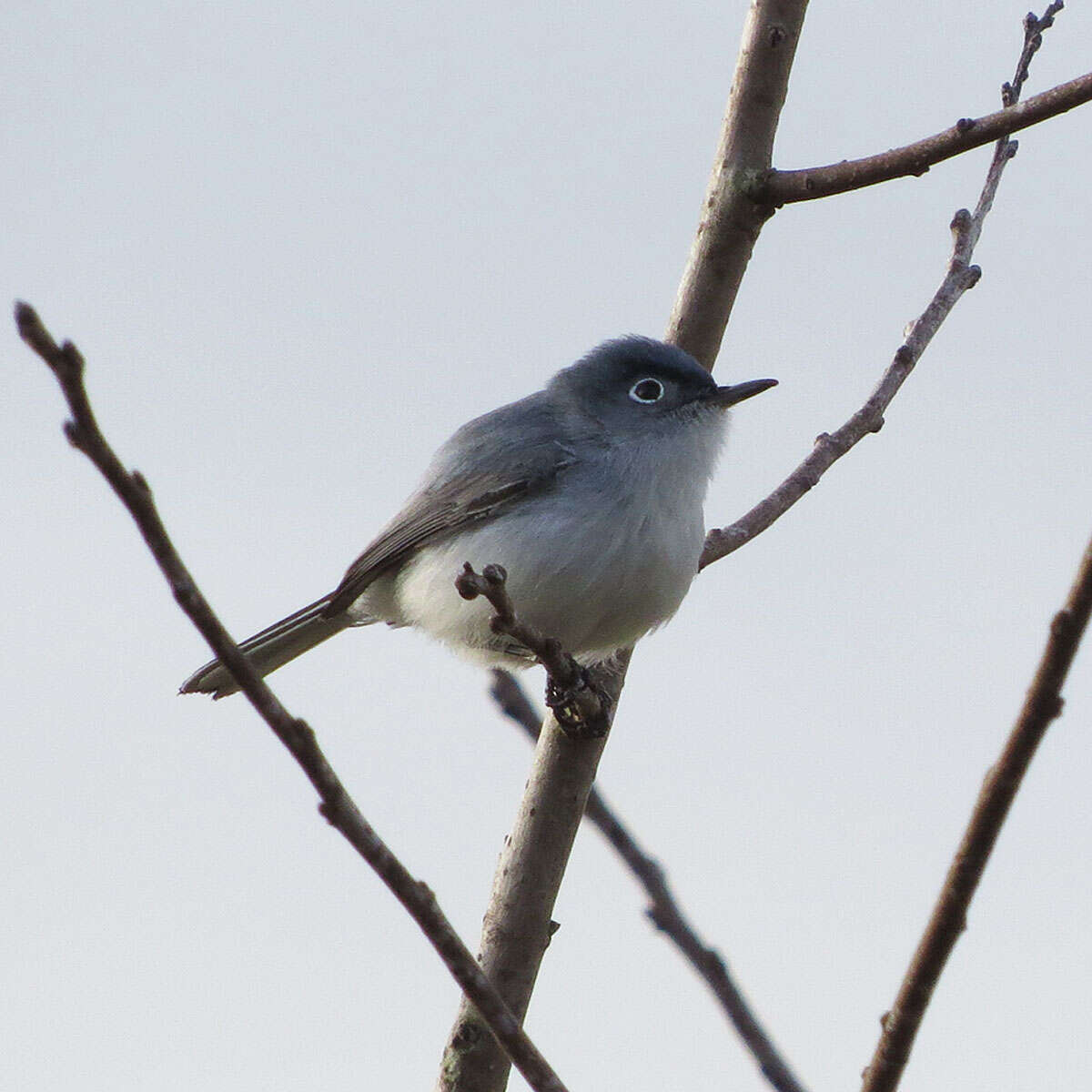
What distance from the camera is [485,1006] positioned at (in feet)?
5.80

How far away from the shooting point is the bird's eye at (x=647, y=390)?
4.89 metres

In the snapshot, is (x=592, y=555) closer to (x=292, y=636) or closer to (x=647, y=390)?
(x=647, y=390)

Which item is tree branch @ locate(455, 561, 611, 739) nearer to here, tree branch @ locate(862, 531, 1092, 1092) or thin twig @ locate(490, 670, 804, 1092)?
thin twig @ locate(490, 670, 804, 1092)

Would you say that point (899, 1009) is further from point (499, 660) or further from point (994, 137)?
point (499, 660)

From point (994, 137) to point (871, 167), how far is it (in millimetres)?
407

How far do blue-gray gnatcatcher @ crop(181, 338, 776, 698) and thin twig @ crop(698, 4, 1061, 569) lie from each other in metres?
0.14

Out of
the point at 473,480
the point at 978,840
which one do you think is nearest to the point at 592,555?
the point at 473,480

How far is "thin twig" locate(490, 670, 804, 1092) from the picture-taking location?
66.2 inches

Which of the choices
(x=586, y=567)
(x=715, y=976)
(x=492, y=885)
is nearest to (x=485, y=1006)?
(x=715, y=976)

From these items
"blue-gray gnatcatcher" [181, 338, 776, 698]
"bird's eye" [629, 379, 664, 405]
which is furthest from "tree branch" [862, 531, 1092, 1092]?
"bird's eye" [629, 379, 664, 405]

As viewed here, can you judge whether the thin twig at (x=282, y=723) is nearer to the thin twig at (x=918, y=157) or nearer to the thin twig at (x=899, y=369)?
the thin twig at (x=918, y=157)

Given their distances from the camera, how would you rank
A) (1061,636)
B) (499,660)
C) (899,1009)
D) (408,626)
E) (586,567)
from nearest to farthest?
(1061,636) → (899,1009) → (586,567) → (499,660) → (408,626)

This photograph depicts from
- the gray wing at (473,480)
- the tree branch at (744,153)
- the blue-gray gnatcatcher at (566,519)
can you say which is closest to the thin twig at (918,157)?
the tree branch at (744,153)

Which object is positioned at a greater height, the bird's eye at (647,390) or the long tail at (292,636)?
the bird's eye at (647,390)
